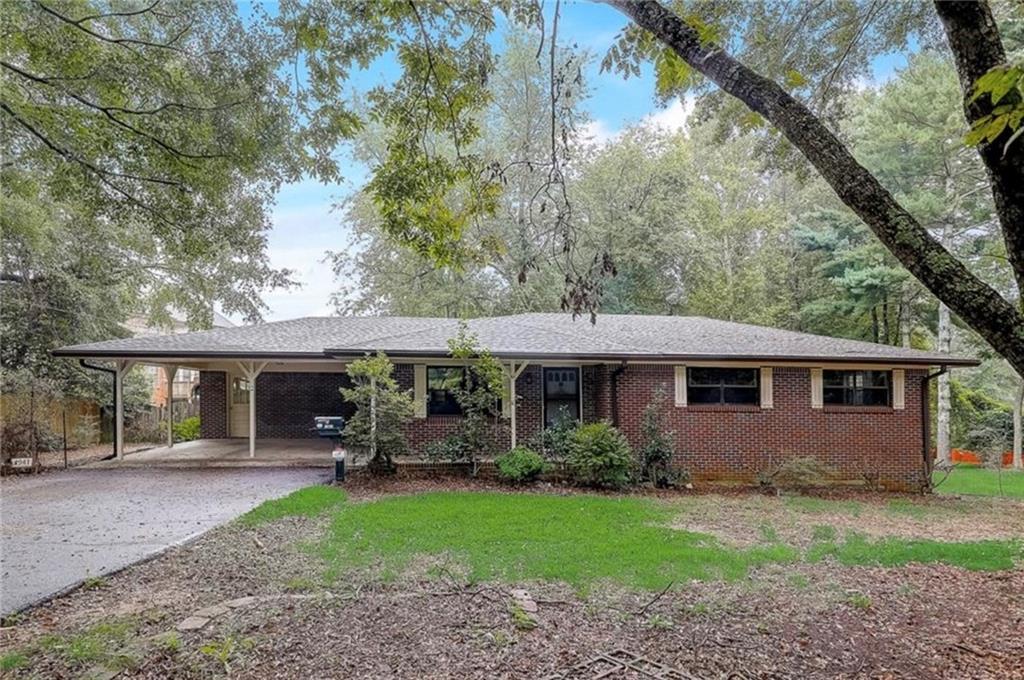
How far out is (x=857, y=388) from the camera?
1145 centimetres

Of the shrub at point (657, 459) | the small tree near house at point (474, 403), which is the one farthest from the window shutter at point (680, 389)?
the small tree near house at point (474, 403)

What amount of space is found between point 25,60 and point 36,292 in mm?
10296

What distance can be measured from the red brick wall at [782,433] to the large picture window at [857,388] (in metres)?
0.20

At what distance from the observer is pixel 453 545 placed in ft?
20.0

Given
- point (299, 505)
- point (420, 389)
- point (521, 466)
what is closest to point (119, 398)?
point (420, 389)

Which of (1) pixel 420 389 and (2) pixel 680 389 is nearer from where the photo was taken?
(2) pixel 680 389

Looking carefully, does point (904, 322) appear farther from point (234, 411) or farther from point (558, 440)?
point (234, 411)

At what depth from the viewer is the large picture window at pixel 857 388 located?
11414 mm

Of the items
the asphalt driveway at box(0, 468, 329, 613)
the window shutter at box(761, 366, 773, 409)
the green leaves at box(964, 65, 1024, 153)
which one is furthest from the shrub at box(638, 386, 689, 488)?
the green leaves at box(964, 65, 1024, 153)

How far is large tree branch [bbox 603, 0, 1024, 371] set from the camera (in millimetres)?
2041

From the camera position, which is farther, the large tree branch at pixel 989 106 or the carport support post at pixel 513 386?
the carport support post at pixel 513 386

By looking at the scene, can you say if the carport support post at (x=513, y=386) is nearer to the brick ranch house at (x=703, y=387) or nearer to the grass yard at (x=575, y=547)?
the brick ranch house at (x=703, y=387)

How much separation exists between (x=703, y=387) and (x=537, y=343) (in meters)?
3.39

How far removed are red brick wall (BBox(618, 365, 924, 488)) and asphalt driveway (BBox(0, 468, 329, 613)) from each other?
656cm
